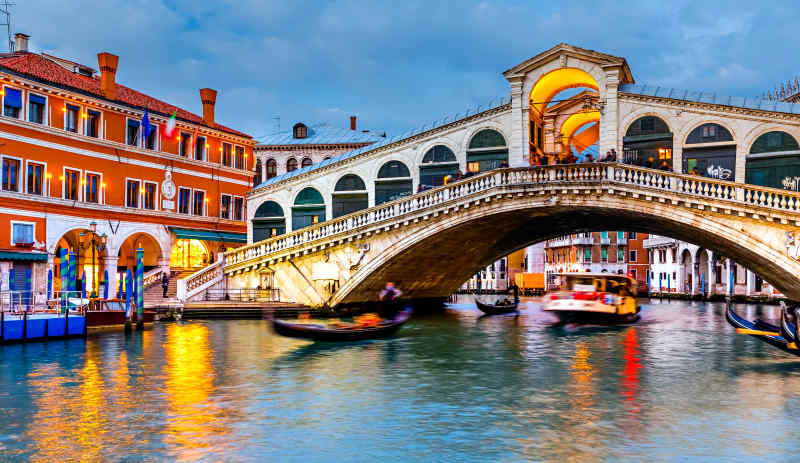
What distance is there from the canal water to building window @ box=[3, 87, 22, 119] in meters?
11.9

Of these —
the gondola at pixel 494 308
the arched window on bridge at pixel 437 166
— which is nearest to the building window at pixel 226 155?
the arched window on bridge at pixel 437 166

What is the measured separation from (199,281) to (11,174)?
842 centimetres

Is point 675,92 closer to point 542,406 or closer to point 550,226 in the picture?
point 550,226

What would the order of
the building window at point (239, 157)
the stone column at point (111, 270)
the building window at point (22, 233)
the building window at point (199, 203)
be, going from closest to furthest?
the building window at point (22, 233), the stone column at point (111, 270), the building window at point (199, 203), the building window at point (239, 157)

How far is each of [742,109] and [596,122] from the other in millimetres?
10619

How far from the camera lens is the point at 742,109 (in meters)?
28.3

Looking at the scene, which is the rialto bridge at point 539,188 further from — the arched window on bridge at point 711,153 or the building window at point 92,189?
the building window at point 92,189

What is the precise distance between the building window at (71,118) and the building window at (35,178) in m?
2.14

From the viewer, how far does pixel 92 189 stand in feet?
109

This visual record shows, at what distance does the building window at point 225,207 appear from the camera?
40.3 m

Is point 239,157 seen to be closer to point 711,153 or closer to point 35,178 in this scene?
point 35,178

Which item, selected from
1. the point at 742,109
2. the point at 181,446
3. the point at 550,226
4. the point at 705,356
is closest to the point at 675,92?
the point at 742,109

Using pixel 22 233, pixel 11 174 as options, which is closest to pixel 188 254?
pixel 22 233

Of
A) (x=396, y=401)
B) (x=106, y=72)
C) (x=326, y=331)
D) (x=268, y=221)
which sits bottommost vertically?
(x=396, y=401)
